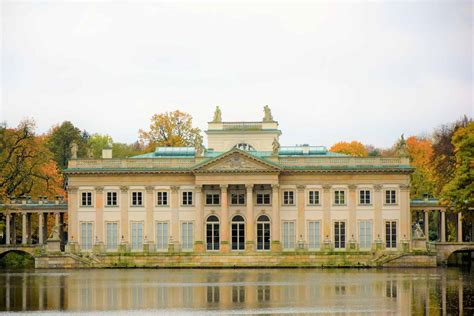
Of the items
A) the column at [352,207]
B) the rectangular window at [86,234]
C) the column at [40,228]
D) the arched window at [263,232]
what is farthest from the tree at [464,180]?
the column at [40,228]

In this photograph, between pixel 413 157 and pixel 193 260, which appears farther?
pixel 413 157

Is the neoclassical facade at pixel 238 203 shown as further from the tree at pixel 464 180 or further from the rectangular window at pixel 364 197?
the tree at pixel 464 180

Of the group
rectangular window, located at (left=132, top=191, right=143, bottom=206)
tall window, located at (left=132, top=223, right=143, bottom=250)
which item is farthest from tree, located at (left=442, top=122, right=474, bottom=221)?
tall window, located at (left=132, top=223, right=143, bottom=250)

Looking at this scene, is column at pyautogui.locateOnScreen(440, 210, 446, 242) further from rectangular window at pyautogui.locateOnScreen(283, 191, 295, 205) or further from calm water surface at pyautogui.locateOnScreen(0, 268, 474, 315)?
calm water surface at pyautogui.locateOnScreen(0, 268, 474, 315)

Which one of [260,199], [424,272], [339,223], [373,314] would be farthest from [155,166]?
→ [373,314]

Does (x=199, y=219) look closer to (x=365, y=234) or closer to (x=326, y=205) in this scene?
(x=326, y=205)

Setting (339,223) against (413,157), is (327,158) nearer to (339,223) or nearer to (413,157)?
(339,223)

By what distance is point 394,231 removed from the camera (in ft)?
319

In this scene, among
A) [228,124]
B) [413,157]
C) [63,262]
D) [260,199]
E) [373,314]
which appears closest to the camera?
[373,314]

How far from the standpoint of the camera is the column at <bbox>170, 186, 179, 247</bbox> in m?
98.1

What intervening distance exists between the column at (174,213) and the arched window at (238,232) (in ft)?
15.8

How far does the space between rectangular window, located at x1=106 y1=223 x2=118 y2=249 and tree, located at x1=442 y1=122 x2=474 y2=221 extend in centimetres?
2796

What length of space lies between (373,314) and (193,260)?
159 ft

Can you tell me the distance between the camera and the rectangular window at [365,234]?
97125 millimetres
